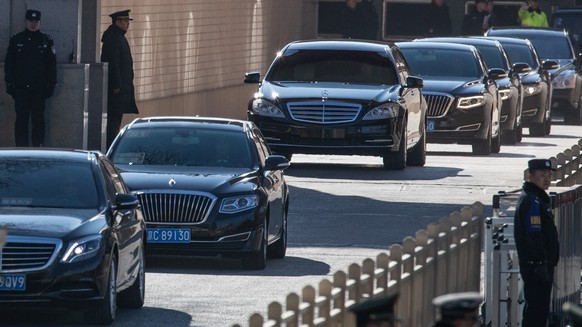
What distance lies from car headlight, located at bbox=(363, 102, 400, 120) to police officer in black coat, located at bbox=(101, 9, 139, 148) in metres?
3.51

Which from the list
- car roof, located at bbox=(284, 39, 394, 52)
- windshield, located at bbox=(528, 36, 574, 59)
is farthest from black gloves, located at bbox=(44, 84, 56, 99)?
windshield, located at bbox=(528, 36, 574, 59)

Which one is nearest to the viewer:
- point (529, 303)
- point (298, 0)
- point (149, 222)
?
point (529, 303)

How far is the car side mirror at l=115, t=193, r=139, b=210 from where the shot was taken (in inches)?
547

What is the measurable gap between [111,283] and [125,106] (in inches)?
549

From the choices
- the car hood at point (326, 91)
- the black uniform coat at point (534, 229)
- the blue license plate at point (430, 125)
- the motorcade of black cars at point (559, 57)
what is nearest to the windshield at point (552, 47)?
the motorcade of black cars at point (559, 57)

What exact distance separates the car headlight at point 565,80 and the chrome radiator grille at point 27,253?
28874mm

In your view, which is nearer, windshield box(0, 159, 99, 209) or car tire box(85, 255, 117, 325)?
car tire box(85, 255, 117, 325)

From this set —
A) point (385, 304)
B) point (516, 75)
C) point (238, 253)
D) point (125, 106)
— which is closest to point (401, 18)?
point (516, 75)

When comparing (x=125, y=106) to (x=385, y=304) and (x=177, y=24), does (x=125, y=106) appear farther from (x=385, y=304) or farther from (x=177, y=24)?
(x=385, y=304)

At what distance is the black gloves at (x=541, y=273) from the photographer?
13.2 metres

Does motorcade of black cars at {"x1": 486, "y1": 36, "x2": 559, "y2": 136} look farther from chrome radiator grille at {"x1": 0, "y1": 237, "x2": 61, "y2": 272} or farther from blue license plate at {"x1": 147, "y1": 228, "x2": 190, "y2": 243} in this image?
chrome radiator grille at {"x1": 0, "y1": 237, "x2": 61, "y2": 272}

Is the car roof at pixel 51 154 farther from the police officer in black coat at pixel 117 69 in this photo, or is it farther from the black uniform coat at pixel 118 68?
the black uniform coat at pixel 118 68

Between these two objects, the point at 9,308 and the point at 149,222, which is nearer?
the point at 9,308

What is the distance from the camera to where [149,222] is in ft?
54.2
